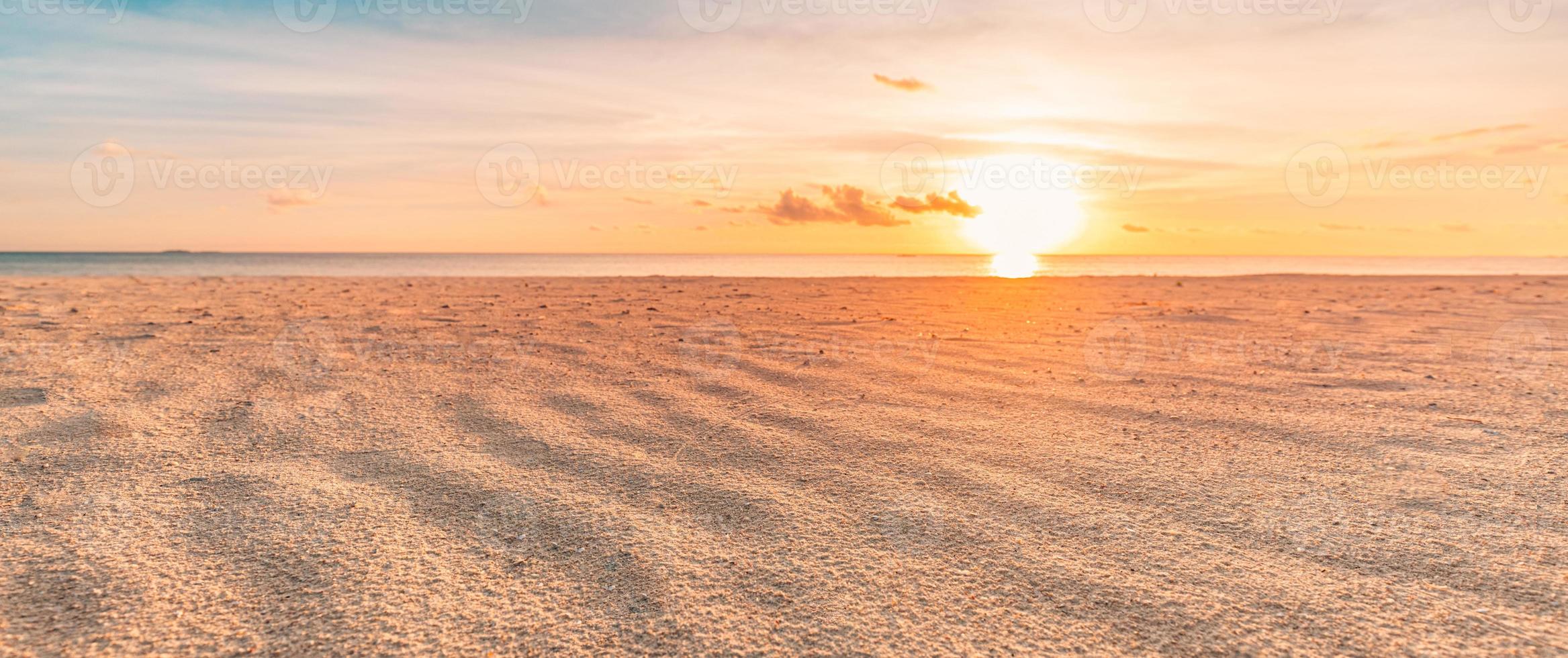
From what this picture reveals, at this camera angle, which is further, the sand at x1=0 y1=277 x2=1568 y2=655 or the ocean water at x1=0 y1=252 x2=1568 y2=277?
the ocean water at x1=0 y1=252 x2=1568 y2=277

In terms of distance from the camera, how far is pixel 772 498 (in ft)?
8.71

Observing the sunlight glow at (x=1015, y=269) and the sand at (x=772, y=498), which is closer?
the sand at (x=772, y=498)

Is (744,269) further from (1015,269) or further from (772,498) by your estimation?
(772,498)

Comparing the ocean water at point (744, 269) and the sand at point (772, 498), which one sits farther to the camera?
the ocean water at point (744, 269)

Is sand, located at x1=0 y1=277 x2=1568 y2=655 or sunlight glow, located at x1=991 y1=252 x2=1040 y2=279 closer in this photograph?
sand, located at x1=0 y1=277 x2=1568 y2=655

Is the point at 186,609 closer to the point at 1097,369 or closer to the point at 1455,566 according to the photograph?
the point at 1455,566

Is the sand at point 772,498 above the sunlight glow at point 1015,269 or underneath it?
underneath

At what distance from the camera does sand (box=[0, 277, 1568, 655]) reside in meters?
1.85

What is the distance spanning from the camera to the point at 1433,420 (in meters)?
3.59

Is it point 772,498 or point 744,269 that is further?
point 744,269

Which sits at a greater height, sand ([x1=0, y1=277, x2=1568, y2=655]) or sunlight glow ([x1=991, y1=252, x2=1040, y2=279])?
sunlight glow ([x1=991, y1=252, x2=1040, y2=279])

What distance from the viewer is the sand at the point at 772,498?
6.07ft

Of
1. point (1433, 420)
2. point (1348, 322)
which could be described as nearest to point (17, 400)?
point (1433, 420)

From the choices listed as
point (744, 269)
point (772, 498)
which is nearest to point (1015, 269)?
point (744, 269)
